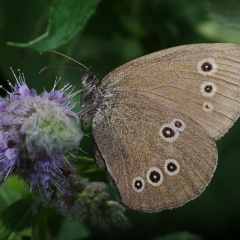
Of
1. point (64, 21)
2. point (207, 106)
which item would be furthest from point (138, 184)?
point (64, 21)

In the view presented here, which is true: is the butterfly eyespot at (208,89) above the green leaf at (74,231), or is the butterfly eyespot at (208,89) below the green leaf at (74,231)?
above

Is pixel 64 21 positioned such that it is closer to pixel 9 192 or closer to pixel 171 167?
pixel 9 192

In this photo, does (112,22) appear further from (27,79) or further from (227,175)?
(227,175)

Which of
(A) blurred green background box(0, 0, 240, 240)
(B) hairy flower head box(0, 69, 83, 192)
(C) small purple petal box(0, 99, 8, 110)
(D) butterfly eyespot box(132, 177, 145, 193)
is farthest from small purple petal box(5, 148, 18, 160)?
(A) blurred green background box(0, 0, 240, 240)

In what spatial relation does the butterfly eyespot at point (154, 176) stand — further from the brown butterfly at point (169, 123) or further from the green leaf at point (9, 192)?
the green leaf at point (9, 192)

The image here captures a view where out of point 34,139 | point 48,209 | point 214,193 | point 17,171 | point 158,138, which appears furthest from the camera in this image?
point 214,193

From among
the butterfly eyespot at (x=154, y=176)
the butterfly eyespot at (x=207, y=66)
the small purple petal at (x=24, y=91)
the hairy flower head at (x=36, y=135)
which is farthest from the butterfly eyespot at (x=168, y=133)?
the small purple petal at (x=24, y=91)

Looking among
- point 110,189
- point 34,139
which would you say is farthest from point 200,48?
point 110,189
